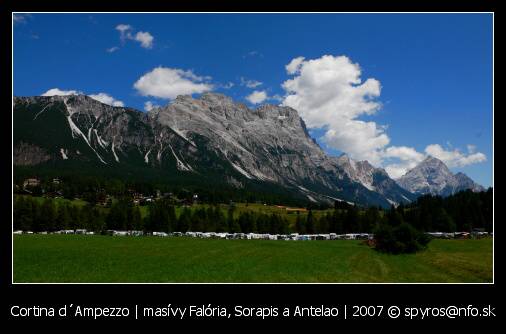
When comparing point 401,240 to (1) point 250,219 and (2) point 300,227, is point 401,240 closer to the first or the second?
(2) point 300,227

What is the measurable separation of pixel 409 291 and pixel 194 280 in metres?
21.6

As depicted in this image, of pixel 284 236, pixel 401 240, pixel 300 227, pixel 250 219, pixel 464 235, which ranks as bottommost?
pixel 284 236

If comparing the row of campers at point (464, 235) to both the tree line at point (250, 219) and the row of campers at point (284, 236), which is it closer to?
the tree line at point (250, 219)

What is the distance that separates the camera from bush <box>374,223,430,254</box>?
3009 inches

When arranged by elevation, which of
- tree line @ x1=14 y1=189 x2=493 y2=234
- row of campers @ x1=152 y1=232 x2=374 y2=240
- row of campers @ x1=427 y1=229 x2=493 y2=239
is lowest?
row of campers @ x1=152 y1=232 x2=374 y2=240

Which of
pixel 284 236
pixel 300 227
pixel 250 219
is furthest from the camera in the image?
pixel 250 219

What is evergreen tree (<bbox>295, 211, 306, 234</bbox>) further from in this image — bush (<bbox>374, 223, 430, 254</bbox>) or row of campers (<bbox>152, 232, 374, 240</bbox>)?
bush (<bbox>374, 223, 430, 254</bbox>)

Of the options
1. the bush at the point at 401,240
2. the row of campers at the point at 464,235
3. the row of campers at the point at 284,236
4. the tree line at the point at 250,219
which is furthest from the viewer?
the row of campers at the point at 284,236

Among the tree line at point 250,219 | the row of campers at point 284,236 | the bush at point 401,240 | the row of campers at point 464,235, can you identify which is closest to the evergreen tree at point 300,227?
the tree line at point 250,219

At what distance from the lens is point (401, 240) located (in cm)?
7738

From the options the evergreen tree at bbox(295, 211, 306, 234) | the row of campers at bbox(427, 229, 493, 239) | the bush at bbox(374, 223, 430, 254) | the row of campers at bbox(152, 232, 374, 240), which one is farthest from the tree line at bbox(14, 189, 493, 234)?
the bush at bbox(374, 223, 430, 254)

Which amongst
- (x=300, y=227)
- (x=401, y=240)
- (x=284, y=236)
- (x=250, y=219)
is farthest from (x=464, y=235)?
(x=250, y=219)

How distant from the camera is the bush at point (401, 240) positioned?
76.4 meters
